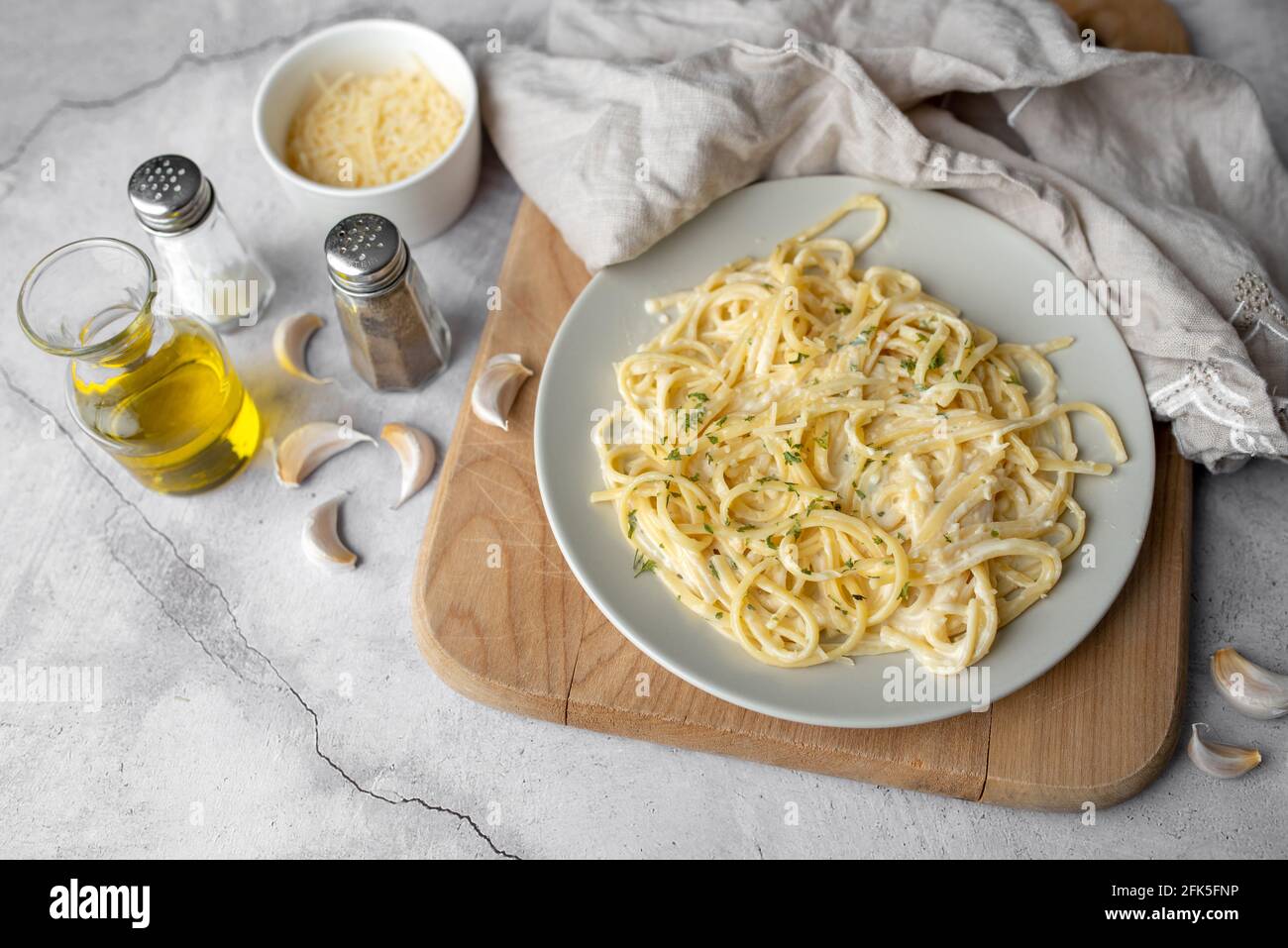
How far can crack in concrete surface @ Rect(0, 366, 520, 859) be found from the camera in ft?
9.37

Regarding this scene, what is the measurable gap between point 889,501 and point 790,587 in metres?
0.34

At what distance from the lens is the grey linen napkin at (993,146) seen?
301 centimetres

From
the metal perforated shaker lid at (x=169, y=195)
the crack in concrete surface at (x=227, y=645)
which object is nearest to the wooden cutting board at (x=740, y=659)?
the crack in concrete surface at (x=227, y=645)

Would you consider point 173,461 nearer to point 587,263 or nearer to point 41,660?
point 41,660

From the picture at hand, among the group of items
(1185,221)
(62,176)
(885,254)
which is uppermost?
(1185,221)

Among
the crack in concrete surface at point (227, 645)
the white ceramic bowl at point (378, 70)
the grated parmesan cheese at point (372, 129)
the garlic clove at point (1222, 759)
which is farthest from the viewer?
the grated parmesan cheese at point (372, 129)

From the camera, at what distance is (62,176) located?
385 centimetres

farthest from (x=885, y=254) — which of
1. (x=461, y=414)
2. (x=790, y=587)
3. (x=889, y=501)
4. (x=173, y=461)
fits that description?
(x=173, y=461)

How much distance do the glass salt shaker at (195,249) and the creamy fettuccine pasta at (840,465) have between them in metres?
1.27

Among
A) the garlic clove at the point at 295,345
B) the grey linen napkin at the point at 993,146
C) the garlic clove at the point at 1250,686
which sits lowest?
the garlic clove at the point at 295,345

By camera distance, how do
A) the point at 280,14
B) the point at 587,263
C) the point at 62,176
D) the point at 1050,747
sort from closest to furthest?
the point at 1050,747
the point at 587,263
the point at 62,176
the point at 280,14

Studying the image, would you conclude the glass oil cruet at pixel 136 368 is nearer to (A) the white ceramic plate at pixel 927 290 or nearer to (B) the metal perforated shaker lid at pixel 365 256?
(B) the metal perforated shaker lid at pixel 365 256

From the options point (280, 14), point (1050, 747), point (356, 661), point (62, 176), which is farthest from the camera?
point (280, 14)

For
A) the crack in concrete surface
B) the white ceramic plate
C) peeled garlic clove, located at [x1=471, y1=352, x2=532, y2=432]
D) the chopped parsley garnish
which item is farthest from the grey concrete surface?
the chopped parsley garnish
